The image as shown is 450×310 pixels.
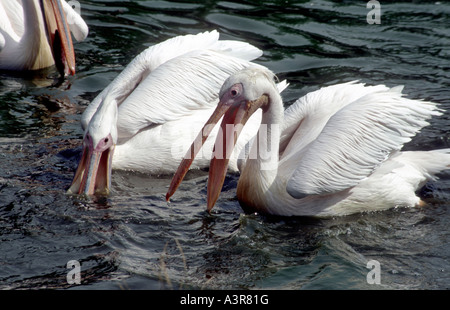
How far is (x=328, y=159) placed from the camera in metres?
4.71

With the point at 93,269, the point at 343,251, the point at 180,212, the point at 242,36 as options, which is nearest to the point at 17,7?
the point at 242,36

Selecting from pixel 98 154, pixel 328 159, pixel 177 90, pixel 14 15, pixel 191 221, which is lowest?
pixel 191 221

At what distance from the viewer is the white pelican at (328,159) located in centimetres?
461

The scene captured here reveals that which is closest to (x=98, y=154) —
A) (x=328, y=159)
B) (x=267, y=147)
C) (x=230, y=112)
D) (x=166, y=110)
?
(x=166, y=110)

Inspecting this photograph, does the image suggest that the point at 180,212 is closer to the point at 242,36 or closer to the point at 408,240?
the point at 408,240

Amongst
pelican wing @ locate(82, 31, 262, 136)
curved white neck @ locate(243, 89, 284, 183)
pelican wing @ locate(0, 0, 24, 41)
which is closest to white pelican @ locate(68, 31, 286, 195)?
pelican wing @ locate(82, 31, 262, 136)

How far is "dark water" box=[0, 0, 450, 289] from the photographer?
415cm

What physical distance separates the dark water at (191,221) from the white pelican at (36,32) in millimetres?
175

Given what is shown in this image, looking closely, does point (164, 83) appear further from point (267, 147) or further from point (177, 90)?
point (267, 147)

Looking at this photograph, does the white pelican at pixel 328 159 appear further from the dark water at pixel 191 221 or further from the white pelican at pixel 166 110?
the white pelican at pixel 166 110

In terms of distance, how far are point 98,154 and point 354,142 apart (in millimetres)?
1857

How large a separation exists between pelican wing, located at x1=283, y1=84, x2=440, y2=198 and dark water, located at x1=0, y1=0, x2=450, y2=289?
34cm

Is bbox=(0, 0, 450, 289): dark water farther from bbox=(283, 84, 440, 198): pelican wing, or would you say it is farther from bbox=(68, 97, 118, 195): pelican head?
bbox=(283, 84, 440, 198): pelican wing
